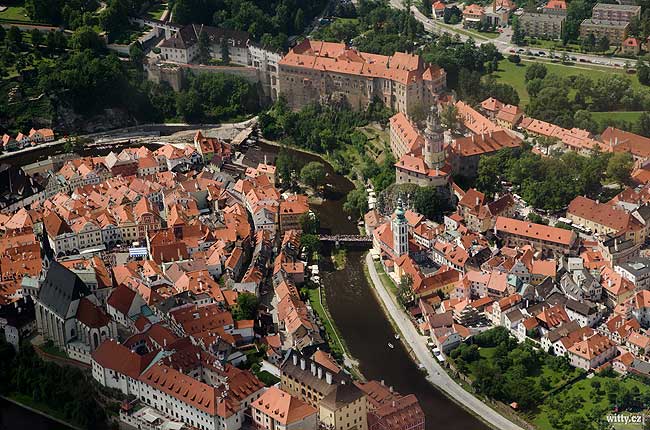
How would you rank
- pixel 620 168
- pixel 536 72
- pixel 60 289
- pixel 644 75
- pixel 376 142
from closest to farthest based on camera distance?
pixel 60 289 → pixel 620 168 → pixel 376 142 → pixel 644 75 → pixel 536 72

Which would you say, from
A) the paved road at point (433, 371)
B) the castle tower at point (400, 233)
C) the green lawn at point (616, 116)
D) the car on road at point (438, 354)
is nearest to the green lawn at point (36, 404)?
the paved road at point (433, 371)

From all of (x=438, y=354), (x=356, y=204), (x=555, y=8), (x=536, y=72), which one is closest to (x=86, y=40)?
(x=356, y=204)

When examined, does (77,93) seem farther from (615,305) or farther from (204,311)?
(615,305)

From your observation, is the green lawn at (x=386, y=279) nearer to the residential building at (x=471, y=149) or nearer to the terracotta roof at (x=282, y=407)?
the residential building at (x=471, y=149)

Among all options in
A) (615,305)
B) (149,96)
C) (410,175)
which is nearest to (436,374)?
(615,305)

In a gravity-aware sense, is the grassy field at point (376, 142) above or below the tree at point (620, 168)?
below

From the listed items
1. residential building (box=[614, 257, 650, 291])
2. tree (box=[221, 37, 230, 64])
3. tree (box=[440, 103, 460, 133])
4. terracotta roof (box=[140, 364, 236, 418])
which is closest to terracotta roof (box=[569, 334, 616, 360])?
residential building (box=[614, 257, 650, 291])

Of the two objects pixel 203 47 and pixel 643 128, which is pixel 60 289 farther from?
pixel 203 47

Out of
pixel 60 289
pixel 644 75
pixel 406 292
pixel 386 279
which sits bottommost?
pixel 386 279
